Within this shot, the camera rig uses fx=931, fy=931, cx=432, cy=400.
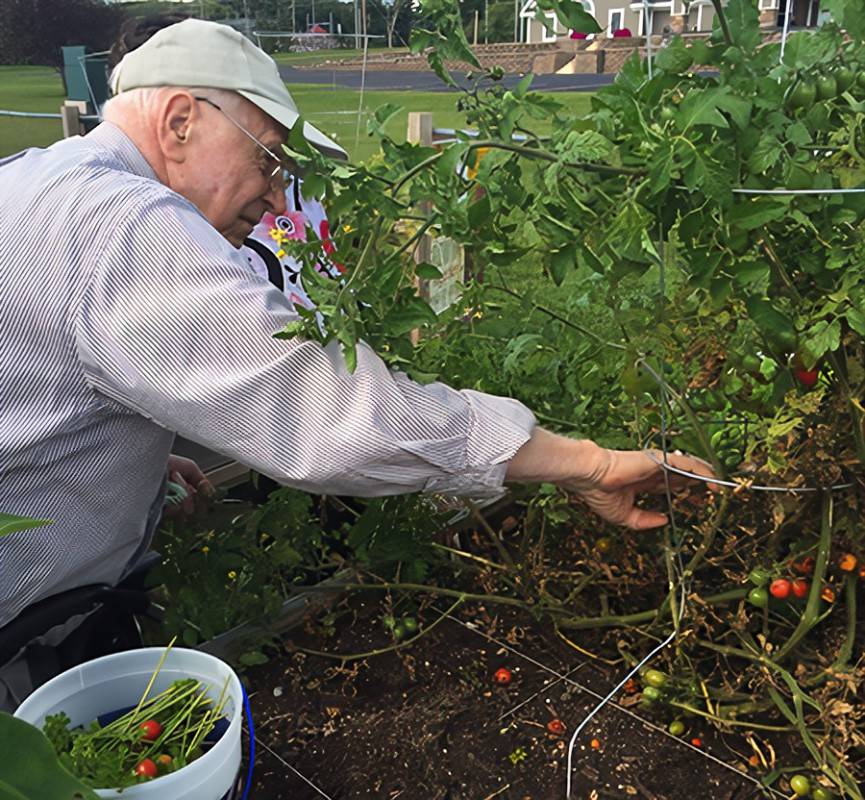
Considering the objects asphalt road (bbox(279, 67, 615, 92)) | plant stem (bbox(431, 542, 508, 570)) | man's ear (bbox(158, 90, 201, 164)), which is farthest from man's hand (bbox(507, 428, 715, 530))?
man's ear (bbox(158, 90, 201, 164))

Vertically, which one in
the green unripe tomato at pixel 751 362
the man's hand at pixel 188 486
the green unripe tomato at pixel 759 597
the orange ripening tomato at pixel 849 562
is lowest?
the man's hand at pixel 188 486

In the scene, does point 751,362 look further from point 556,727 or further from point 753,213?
point 556,727

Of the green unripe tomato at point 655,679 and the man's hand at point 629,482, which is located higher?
the man's hand at point 629,482

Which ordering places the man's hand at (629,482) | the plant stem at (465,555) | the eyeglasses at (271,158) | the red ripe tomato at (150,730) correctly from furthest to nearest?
the plant stem at (465,555) → the eyeglasses at (271,158) → the man's hand at (629,482) → the red ripe tomato at (150,730)

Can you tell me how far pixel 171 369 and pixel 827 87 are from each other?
2.71 ft

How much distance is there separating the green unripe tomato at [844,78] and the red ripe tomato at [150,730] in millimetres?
1093

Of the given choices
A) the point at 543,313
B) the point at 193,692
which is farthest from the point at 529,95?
the point at 193,692

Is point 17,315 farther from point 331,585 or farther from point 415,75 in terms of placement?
point 415,75

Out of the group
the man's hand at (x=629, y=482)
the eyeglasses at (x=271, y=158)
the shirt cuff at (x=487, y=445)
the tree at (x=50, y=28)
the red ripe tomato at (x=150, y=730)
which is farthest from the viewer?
the tree at (x=50, y=28)

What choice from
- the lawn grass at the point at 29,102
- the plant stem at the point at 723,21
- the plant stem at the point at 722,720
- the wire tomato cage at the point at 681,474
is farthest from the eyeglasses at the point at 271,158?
the lawn grass at the point at 29,102

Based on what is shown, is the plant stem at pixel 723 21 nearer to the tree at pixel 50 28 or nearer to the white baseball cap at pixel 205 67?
the white baseball cap at pixel 205 67

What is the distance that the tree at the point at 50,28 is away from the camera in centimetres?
368

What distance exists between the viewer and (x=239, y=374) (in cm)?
115

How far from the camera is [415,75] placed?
217 centimetres
